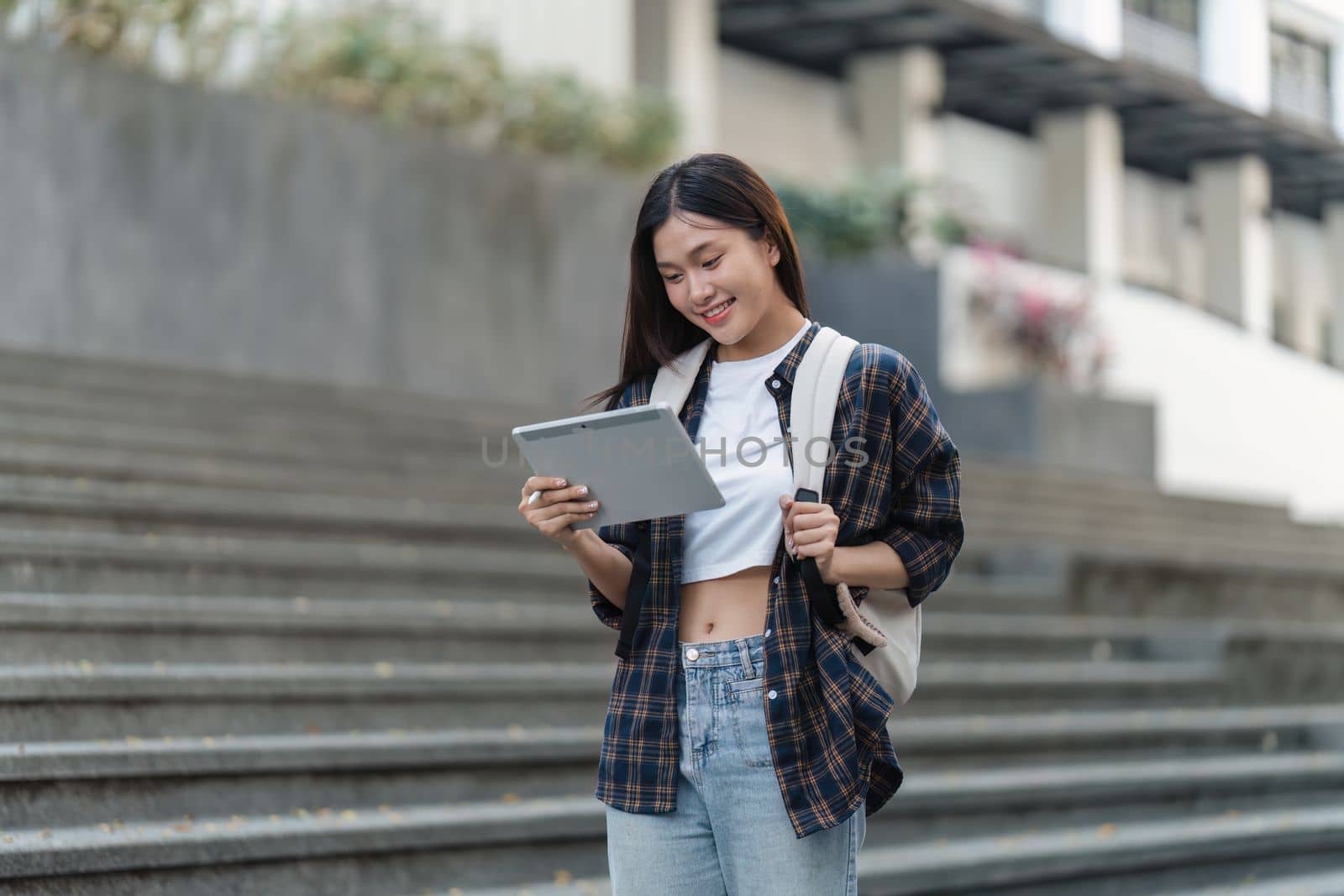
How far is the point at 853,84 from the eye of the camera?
16.8m

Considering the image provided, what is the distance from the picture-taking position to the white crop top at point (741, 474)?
2.07 m

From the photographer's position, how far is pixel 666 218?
6.77ft

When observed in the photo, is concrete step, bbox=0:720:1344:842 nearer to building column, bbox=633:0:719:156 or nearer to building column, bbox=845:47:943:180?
building column, bbox=633:0:719:156

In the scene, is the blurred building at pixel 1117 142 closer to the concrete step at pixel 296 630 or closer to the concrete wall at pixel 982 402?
the concrete wall at pixel 982 402

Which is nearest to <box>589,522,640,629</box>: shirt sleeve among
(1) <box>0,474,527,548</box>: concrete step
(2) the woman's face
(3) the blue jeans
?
(3) the blue jeans

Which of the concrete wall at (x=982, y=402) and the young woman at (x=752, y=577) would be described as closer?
the young woman at (x=752, y=577)

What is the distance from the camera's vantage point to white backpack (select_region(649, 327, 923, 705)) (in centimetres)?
206

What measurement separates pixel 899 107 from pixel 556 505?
587 inches

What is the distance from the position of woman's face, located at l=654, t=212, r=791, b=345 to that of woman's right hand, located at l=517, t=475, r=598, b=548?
0.92 ft

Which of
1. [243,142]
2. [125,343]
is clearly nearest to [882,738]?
[125,343]

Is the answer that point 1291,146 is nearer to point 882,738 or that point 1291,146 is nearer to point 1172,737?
point 1172,737

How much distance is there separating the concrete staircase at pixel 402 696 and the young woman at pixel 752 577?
163 centimetres

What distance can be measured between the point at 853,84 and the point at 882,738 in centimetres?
1541

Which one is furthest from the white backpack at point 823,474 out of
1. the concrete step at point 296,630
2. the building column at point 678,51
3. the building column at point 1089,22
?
the building column at point 1089,22
